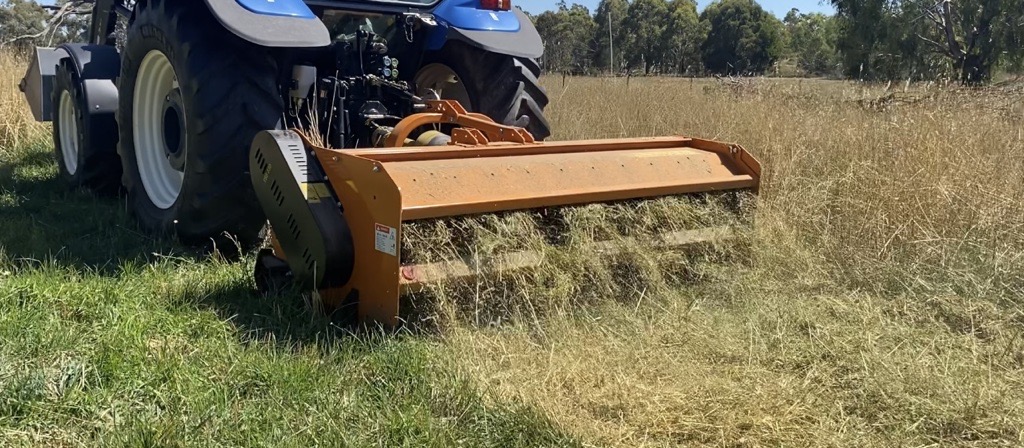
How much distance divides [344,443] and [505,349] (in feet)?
2.46

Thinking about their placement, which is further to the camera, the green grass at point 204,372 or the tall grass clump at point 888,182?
the tall grass clump at point 888,182

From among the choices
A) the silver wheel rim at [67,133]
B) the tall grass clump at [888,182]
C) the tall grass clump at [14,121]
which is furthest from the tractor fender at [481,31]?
the tall grass clump at [14,121]

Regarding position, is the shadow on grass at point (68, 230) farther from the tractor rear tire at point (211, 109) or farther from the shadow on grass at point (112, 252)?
the tractor rear tire at point (211, 109)

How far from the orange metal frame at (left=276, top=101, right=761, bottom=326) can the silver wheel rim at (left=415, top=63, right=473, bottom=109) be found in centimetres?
81

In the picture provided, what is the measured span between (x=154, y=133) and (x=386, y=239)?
2.34m

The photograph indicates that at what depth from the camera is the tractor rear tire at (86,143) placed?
5.05 m

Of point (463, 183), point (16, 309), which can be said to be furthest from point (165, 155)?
point (463, 183)

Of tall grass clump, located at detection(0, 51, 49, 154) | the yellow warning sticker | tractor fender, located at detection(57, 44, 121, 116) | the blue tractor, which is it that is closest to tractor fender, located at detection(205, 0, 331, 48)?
the blue tractor

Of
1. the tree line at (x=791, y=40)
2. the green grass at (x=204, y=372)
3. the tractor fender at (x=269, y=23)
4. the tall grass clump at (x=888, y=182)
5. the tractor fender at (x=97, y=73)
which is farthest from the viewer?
the tree line at (x=791, y=40)

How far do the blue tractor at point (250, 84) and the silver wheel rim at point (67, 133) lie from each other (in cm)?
33

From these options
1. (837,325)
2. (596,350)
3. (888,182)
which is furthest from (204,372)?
(888,182)

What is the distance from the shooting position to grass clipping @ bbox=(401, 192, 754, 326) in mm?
2947

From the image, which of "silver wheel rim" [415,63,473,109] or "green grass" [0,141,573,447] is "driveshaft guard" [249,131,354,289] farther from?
"silver wheel rim" [415,63,473,109]

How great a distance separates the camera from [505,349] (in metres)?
2.78
